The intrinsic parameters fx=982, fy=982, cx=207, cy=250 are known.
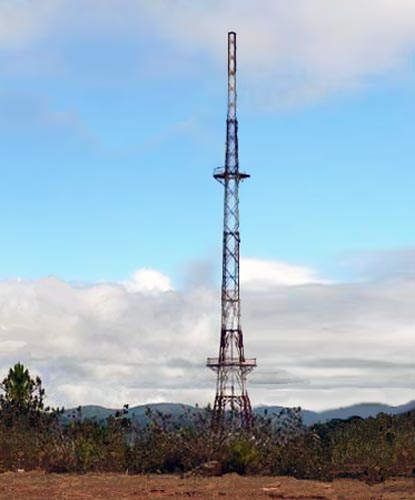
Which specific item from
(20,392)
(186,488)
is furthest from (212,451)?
(20,392)

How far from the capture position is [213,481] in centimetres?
2152

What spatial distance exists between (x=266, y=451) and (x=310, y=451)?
1145 mm

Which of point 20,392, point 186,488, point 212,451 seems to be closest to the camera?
point 186,488

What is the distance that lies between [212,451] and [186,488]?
4.07 meters

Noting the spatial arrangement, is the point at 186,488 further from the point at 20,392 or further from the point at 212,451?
the point at 20,392

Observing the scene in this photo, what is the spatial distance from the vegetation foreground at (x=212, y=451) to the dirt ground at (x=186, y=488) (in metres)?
0.24

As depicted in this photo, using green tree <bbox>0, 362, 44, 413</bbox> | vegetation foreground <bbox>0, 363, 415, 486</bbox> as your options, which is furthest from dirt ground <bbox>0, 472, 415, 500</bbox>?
green tree <bbox>0, 362, 44, 413</bbox>

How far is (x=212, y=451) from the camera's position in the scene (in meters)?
23.9

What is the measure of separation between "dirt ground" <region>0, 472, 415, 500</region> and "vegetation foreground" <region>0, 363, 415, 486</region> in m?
0.24

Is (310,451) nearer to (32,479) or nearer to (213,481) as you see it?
(213,481)

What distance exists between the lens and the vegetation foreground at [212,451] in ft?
77.3

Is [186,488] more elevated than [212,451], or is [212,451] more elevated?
[212,451]

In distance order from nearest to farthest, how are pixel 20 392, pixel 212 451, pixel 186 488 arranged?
pixel 186 488, pixel 212 451, pixel 20 392

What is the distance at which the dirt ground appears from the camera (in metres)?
18.8
